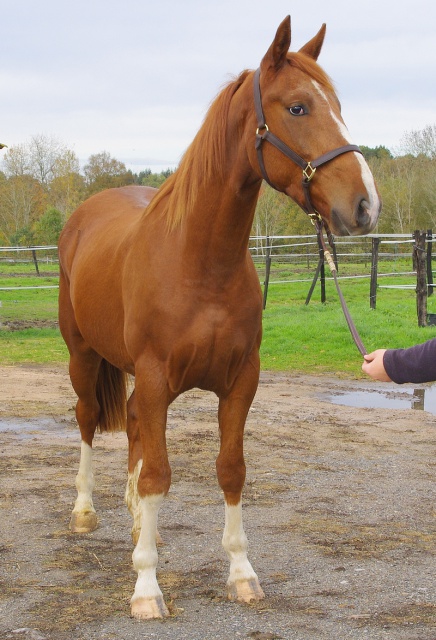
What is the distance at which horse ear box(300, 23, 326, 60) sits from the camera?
3334mm

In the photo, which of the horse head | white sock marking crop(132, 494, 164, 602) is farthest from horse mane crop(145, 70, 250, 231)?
white sock marking crop(132, 494, 164, 602)

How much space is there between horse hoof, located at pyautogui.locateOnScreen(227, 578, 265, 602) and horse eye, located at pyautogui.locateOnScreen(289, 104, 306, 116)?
214cm

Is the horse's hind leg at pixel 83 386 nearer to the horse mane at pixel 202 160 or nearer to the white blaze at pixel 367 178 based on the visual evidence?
the horse mane at pixel 202 160

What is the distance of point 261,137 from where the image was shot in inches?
122

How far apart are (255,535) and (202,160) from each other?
2.23 meters

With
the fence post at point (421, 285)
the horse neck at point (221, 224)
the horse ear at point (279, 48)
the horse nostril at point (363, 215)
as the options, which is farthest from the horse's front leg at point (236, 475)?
the fence post at point (421, 285)

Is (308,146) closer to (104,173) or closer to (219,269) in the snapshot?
(219,269)

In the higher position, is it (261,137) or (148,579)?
(261,137)

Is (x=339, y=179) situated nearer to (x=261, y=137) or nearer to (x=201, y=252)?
(x=261, y=137)

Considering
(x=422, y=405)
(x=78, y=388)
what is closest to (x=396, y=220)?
(x=422, y=405)

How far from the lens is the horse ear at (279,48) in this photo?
2971mm

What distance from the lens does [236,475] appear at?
3.70 meters

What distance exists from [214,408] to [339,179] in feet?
18.5

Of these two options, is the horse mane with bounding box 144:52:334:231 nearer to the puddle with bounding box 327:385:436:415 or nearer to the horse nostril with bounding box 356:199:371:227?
the horse nostril with bounding box 356:199:371:227
